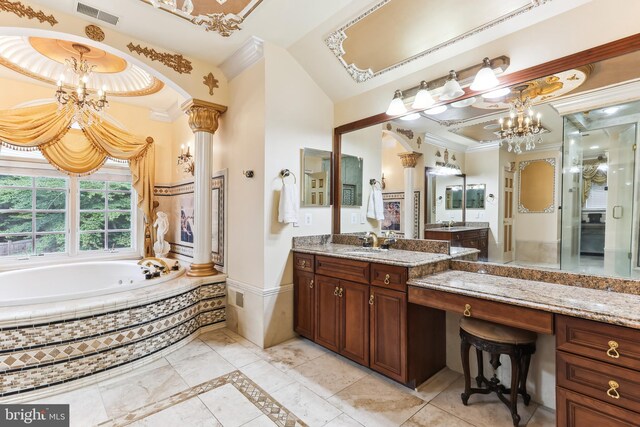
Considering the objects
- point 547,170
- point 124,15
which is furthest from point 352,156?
point 124,15

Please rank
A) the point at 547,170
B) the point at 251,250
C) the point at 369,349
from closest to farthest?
the point at 547,170 < the point at 369,349 < the point at 251,250

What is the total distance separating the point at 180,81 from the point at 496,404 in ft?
12.6

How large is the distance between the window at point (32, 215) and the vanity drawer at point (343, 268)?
374 cm

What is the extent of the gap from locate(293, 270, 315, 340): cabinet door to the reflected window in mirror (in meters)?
0.75

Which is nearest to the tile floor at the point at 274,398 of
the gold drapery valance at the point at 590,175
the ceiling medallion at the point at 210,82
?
the gold drapery valance at the point at 590,175

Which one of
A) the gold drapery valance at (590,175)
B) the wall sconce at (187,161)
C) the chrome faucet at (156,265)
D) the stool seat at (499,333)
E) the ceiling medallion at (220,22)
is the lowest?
the stool seat at (499,333)

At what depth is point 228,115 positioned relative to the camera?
3.29 m

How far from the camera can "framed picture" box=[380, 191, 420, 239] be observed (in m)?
2.66

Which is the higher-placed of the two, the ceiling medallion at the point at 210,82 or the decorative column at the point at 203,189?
the ceiling medallion at the point at 210,82

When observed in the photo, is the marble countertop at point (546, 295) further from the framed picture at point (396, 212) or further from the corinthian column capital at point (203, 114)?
the corinthian column capital at point (203, 114)

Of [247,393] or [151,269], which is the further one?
[151,269]

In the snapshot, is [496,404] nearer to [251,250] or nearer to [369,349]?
[369,349]

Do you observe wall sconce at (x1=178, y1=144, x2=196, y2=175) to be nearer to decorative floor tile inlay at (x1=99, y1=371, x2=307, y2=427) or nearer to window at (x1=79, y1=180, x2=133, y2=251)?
window at (x1=79, y1=180, x2=133, y2=251)

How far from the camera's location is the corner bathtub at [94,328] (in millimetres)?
1992
